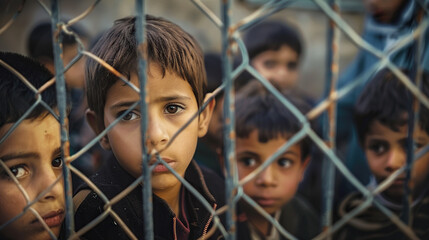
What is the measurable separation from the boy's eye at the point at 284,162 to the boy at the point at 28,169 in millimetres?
652

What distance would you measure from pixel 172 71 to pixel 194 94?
0.22 feet

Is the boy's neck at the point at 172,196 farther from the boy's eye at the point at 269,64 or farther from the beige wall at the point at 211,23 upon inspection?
the beige wall at the point at 211,23

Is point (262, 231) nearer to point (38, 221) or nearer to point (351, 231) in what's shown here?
point (351, 231)

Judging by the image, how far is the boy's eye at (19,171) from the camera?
2.74 ft

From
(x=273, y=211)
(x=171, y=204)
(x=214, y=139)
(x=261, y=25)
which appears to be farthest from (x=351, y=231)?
(x=261, y=25)

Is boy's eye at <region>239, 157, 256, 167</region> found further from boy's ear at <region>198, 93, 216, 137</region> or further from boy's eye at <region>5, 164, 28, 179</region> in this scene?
boy's eye at <region>5, 164, 28, 179</region>

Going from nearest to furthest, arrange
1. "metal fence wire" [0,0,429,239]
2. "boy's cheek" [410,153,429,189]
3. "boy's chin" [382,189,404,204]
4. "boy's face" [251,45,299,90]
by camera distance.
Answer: "metal fence wire" [0,0,429,239]
"boy's cheek" [410,153,429,189]
"boy's chin" [382,189,404,204]
"boy's face" [251,45,299,90]

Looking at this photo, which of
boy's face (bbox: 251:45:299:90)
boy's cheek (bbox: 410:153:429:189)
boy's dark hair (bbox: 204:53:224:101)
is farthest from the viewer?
boy's face (bbox: 251:45:299:90)

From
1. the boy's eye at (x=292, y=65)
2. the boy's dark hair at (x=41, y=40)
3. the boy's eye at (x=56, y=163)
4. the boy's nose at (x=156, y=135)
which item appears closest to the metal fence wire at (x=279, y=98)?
the boy's nose at (x=156, y=135)

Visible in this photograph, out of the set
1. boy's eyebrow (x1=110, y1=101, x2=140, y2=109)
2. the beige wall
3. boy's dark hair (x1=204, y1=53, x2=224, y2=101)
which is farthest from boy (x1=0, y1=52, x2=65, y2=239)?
the beige wall

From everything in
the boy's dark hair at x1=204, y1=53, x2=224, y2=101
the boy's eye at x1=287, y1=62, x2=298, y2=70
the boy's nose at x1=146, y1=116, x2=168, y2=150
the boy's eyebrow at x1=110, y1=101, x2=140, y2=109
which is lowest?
the boy's nose at x1=146, y1=116, x2=168, y2=150

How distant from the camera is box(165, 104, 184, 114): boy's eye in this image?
75cm

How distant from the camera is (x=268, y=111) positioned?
4.02 feet

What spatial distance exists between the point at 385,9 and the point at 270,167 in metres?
0.80
